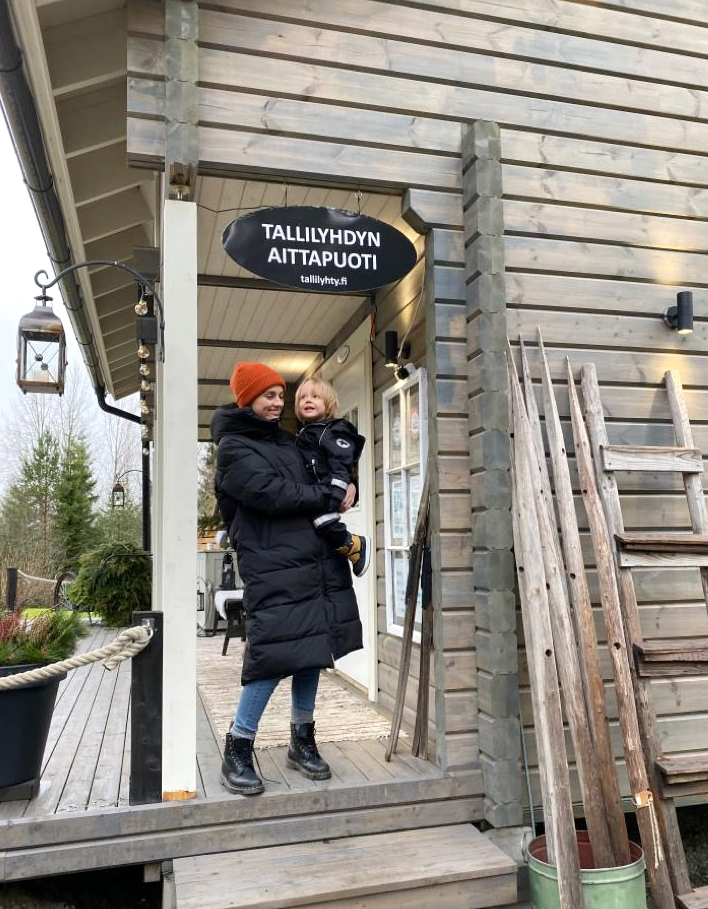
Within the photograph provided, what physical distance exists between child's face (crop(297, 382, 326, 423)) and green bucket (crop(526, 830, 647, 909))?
1.66m

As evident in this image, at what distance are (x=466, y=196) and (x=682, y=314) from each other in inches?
40.7

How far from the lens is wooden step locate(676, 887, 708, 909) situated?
211cm

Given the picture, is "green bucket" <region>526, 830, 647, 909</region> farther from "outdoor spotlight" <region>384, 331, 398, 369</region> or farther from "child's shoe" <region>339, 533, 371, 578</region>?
"outdoor spotlight" <region>384, 331, 398, 369</region>

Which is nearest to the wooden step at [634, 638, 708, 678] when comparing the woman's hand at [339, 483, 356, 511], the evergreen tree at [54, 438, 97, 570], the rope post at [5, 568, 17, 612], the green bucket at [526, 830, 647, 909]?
the green bucket at [526, 830, 647, 909]

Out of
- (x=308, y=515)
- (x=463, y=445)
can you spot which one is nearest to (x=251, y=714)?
(x=308, y=515)

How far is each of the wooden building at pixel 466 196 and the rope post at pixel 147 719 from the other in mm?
34

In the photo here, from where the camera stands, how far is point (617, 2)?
321cm

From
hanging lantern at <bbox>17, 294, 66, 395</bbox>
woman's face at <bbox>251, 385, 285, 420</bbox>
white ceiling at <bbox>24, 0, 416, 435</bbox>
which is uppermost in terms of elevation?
white ceiling at <bbox>24, 0, 416, 435</bbox>

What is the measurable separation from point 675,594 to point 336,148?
2.25m

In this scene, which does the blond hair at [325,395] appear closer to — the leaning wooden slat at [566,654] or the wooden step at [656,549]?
the leaning wooden slat at [566,654]

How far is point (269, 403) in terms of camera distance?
2680mm

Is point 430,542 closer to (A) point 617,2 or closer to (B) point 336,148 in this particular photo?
(B) point 336,148

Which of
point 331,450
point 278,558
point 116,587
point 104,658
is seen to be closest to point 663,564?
point 331,450

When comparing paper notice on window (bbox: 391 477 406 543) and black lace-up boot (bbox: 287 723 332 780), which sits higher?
paper notice on window (bbox: 391 477 406 543)
